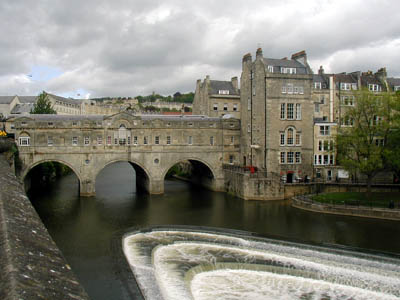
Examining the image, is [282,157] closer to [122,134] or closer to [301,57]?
[301,57]

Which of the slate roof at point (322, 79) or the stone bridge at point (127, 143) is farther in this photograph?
the slate roof at point (322, 79)

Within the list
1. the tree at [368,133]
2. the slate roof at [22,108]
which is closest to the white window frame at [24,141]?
the tree at [368,133]

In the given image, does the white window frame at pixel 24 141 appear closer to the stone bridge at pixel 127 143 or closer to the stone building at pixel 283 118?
the stone bridge at pixel 127 143

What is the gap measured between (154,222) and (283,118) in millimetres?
20792

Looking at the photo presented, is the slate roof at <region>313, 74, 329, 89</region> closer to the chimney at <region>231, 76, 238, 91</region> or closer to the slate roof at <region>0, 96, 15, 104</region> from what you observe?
the chimney at <region>231, 76, 238, 91</region>

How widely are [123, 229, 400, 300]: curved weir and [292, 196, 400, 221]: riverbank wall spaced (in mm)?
10773

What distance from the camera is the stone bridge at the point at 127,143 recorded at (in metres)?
41.8

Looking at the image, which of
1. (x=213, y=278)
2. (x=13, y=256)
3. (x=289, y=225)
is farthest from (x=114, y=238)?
(x=13, y=256)

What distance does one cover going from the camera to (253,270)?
21.0 metres

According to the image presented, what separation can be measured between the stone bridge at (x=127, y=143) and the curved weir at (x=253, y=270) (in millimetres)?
18700

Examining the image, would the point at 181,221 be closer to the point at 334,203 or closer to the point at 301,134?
the point at 334,203

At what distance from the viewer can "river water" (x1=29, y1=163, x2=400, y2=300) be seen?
21.8m

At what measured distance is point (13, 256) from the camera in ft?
28.5

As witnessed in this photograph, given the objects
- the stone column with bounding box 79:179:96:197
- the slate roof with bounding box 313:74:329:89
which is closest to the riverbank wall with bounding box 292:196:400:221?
the slate roof with bounding box 313:74:329:89
